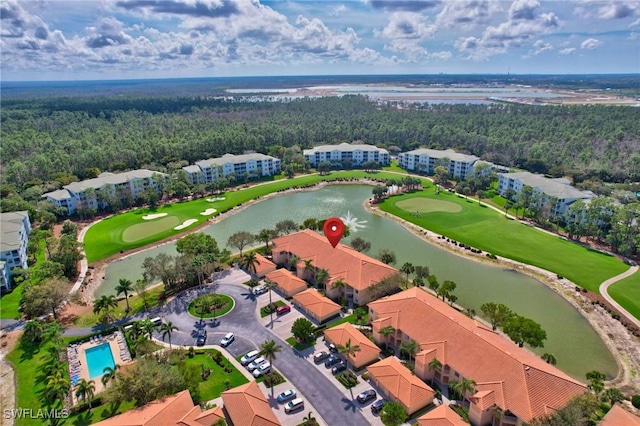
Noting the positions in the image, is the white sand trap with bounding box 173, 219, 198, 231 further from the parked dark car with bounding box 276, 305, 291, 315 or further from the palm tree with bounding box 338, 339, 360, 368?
the palm tree with bounding box 338, 339, 360, 368

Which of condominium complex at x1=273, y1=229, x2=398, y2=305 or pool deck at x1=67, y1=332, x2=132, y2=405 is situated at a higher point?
condominium complex at x1=273, y1=229, x2=398, y2=305

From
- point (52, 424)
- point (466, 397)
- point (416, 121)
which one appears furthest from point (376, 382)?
point (416, 121)

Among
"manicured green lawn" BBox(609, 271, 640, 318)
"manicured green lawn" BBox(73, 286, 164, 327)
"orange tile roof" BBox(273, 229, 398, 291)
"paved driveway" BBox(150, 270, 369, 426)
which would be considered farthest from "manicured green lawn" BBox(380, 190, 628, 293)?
"manicured green lawn" BBox(73, 286, 164, 327)

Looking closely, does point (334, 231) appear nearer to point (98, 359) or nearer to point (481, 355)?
point (481, 355)

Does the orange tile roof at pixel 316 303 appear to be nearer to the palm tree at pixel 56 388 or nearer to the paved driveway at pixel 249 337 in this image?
the paved driveway at pixel 249 337

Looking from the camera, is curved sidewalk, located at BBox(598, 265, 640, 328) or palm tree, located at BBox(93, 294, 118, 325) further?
curved sidewalk, located at BBox(598, 265, 640, 328)

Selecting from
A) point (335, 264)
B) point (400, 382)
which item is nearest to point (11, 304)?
point (335, 264)

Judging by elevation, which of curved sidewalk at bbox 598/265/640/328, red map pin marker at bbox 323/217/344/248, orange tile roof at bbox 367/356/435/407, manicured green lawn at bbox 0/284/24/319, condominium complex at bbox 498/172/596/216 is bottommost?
manicured green lawn at bbox 0/284/24/319

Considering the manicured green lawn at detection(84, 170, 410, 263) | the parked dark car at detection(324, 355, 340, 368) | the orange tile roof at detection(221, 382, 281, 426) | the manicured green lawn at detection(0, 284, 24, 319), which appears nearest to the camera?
the orange tile roof at detection(221, 382, 281, 426)
